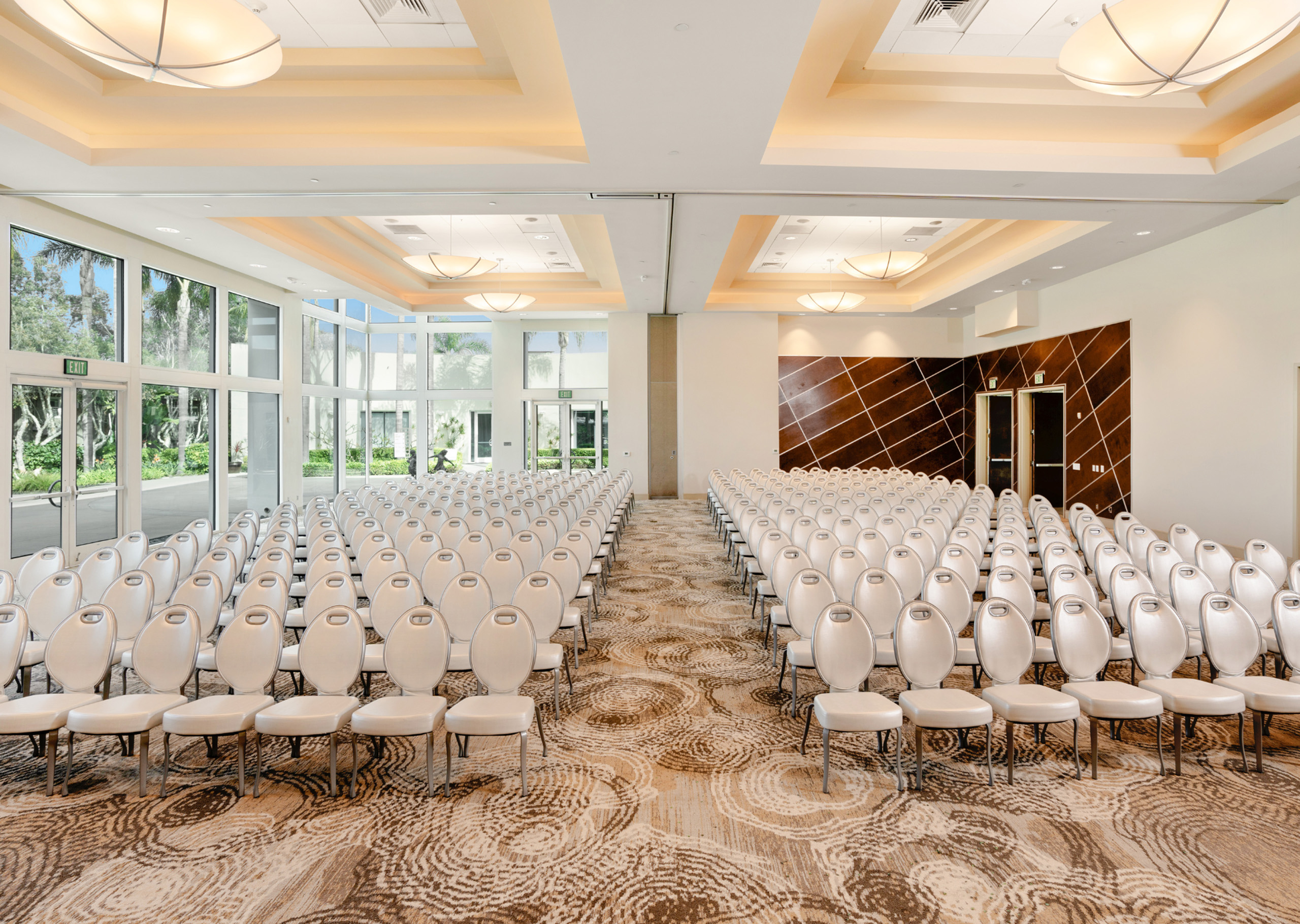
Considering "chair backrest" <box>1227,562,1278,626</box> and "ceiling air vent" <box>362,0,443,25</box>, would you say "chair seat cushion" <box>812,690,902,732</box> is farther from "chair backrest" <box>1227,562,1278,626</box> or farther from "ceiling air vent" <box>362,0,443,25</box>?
"ceiling air vent" <box>362,0,443,25</box>

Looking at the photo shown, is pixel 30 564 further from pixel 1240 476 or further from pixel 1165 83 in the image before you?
pixel 1240 476

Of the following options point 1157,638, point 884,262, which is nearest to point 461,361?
point 884,262

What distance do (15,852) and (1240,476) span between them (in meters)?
12.5

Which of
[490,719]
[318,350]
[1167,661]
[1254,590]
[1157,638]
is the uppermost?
[318,350]

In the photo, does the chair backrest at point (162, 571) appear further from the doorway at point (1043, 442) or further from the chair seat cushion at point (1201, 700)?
the doorway at point (1043, 442)

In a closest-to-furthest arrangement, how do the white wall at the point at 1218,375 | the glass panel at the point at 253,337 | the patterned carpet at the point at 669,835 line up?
the patterned carpet at the point at 669,835 < the white wall at the point at 1218,375 < the glass panel at the point at 253,337

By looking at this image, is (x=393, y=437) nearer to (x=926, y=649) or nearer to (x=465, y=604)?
(x=465, y=604)

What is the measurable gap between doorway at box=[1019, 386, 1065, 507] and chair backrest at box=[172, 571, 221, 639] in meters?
14.6

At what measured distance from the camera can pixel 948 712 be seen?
3428 mm

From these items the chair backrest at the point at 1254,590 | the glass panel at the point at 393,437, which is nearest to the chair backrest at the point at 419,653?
the chair backrest at the point at 1254,590

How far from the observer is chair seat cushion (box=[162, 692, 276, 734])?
11.0 feet

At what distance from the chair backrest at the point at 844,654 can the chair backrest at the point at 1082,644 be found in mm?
1109

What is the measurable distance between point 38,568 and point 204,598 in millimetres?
1976

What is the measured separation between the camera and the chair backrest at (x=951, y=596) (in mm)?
4562
